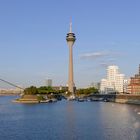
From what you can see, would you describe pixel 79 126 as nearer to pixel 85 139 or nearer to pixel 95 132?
pixel 95 132

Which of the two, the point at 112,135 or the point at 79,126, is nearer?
the point at 112,135

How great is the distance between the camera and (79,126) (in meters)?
70.7

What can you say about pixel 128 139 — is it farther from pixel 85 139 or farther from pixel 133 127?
pixel 133 127

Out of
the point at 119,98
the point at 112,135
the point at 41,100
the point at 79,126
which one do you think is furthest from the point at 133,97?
the point at 112,135

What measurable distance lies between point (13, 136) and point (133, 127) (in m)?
21.3

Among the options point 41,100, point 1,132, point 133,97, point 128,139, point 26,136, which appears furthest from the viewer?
point 41,100

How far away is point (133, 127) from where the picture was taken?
225 feet

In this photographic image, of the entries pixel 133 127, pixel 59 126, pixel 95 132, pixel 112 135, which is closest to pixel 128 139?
pixel 112 135

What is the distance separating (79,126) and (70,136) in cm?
1264

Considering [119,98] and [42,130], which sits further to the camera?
[119,98]

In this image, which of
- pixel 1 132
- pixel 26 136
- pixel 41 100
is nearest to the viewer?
pixel 26 136

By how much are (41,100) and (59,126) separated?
122 metres

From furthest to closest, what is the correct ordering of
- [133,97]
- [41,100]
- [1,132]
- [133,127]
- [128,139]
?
[41,100], [133,97], [133,127], [1,132], [128,139]

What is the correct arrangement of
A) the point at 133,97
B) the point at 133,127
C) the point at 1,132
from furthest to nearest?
the point at 133,97 < the point at 133,127 < the point at 1,132
